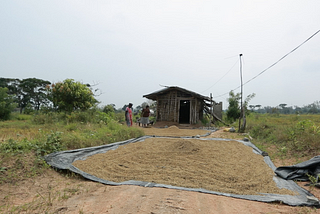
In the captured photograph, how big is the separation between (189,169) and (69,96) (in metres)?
7.24

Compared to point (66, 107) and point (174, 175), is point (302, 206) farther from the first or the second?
point (66, 107)

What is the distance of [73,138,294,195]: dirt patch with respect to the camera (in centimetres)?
241

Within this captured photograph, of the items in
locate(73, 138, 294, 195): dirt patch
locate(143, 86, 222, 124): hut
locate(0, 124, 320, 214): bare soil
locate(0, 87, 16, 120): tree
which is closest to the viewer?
locate(0, 124, 320, 214): bare soil

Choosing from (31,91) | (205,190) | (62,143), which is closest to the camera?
(205,190)

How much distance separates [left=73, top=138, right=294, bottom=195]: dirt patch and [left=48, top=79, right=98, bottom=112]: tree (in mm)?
5266

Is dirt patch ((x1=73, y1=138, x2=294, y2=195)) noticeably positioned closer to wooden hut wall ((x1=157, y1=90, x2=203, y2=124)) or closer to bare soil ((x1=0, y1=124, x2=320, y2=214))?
bare soil ((x1=0, y1=124, x2=320, y2=214))

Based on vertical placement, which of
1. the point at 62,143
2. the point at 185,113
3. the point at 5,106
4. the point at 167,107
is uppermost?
the point at 167,107

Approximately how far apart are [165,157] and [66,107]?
21.7 ft

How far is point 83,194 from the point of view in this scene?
214cm

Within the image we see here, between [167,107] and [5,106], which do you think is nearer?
[5,106]

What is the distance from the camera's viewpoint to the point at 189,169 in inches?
118

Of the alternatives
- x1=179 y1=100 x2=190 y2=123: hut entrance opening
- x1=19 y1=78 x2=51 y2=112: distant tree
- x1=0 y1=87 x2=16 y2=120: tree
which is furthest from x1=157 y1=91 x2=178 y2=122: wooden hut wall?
x1=19 y1=78 x2=51 y2=112: distant tree

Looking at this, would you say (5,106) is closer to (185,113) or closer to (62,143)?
(62,143)

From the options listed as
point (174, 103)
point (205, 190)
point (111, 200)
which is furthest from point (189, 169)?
point (174, 103)
